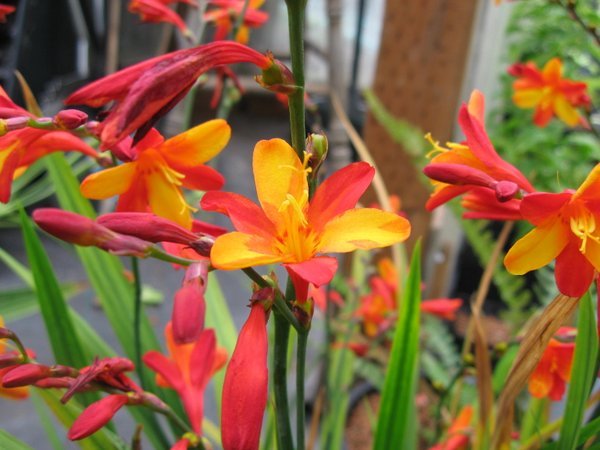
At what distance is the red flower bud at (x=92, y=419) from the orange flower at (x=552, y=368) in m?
0.25

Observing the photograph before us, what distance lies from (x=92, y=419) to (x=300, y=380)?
99 mm

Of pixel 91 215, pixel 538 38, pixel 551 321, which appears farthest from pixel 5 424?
pixel 538 38

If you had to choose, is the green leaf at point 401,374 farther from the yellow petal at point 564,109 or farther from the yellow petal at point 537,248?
the yellow petal at point 564,109

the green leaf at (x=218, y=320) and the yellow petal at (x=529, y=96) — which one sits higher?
the yellow petal at (x=529, y=96)

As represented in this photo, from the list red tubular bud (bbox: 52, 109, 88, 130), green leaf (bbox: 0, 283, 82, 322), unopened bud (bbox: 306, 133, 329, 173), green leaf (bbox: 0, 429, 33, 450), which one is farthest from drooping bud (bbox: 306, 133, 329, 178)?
green leaf (bbox: 0, 283, 82, 322)

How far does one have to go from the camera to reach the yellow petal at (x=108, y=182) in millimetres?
280

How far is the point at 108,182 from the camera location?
28 centimetres

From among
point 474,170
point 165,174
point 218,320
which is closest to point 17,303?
point 218,320

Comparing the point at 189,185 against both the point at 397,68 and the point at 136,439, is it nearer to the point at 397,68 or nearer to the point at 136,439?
the point at 136,439

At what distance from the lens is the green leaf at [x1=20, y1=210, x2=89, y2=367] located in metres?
0.41

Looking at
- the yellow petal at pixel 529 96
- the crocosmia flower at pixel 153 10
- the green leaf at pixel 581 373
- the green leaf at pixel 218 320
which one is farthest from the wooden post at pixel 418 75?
the green leaf at pixel 581 373

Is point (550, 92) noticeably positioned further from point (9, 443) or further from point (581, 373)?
point (9, 443)

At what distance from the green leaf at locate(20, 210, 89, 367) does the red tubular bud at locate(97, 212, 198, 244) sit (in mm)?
209

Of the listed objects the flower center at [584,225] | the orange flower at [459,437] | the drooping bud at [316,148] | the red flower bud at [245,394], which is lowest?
the orange flower at [459,437]
